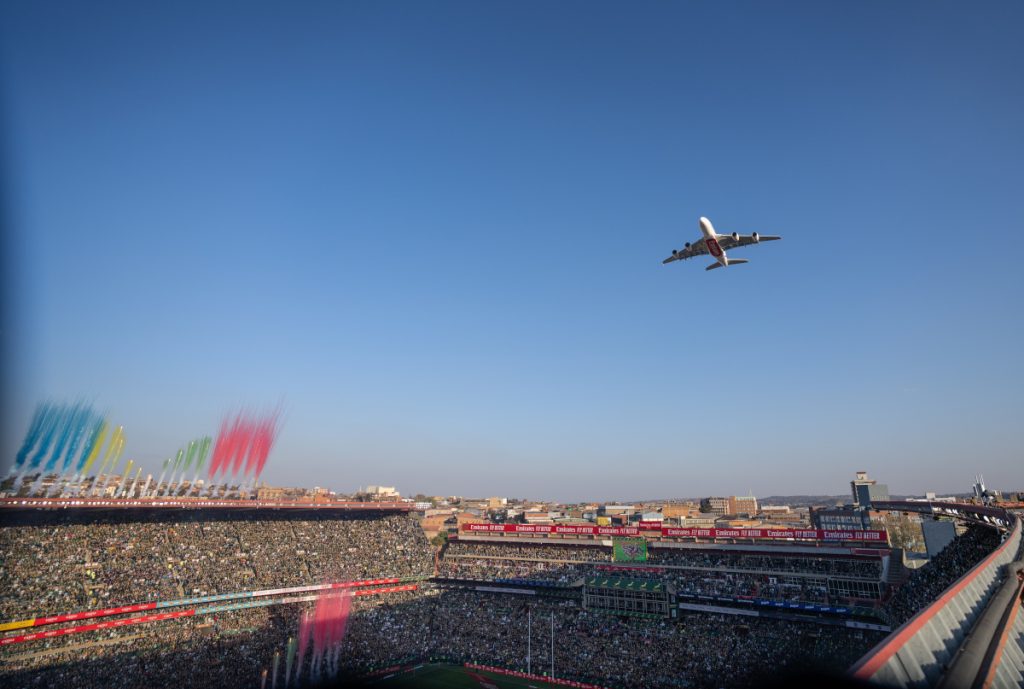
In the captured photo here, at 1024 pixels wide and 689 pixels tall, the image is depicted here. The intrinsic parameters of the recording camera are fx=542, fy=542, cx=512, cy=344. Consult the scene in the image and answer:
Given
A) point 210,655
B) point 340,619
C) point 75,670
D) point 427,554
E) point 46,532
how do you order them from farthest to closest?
point 427,554
point 340,619
point 46,532
point 210,655
point 75,670

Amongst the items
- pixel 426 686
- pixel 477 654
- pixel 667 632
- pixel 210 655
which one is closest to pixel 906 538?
pixel 667 632

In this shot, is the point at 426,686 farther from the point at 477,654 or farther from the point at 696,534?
the point at 696,534

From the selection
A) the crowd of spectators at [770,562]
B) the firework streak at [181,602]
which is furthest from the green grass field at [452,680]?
the crowd of spectators at [770,562]

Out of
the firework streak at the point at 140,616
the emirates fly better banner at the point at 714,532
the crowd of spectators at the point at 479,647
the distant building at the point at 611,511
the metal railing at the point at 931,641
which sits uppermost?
the distant building at the point at 611,511

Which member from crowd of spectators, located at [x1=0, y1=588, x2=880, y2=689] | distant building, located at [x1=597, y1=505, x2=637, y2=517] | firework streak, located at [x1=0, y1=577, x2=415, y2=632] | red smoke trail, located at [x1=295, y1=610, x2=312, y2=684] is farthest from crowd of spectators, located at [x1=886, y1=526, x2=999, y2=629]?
distant building, located at [x1=597, y1=505, x2=637, y2=517]

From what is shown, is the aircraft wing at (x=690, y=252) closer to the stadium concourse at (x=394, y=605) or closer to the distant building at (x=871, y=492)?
the stadium concourse at (x=394, y=605)

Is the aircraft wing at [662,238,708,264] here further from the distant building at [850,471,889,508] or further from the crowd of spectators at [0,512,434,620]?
the distant building at [850,471,889,508]
